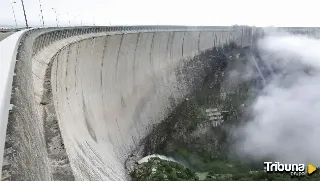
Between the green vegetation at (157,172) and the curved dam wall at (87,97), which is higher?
the curved dam wall at (87,97)

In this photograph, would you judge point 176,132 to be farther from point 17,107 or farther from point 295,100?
point 17,107

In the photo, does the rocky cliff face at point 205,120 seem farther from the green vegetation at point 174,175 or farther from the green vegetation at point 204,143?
the green vegetation at point 174,175

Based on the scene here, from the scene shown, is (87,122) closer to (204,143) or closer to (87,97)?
(87,97)

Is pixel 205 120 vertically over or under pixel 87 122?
under

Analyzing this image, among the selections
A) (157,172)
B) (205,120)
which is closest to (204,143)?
(205,120)

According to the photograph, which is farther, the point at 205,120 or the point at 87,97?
the point at 205,120

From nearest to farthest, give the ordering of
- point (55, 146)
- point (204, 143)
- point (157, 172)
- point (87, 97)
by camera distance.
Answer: point (55, 146) < point (87, 97) < point (157, 172) < point (204, 143)

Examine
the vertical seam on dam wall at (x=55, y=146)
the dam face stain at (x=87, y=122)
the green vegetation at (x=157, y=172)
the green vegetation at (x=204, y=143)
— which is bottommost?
the green vegetation at (x=204, y=143)

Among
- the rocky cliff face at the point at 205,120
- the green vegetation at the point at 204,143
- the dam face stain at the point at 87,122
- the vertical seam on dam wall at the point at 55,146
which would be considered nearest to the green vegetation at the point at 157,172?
the green vegetation at the point at 204,143
